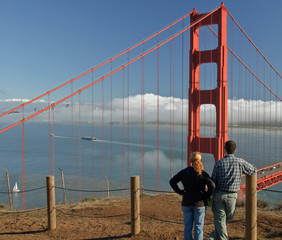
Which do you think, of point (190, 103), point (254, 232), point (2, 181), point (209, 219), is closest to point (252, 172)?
point (254, 232)

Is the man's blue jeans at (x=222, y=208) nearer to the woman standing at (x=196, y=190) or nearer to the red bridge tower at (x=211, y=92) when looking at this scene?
the woman standing at (x=196, y=190)

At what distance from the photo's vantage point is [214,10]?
1278 cm

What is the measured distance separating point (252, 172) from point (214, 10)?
465 inches

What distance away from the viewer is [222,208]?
3.01 meters

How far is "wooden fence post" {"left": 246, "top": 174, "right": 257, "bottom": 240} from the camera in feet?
10.5

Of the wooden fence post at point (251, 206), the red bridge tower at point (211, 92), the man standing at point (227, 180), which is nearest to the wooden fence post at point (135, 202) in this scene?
the man standing at point (227, 180)

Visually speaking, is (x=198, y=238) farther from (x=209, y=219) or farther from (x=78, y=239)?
(x=209, y=219)

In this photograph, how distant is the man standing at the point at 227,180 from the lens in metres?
2.93

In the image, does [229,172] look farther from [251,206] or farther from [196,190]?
[251,206]

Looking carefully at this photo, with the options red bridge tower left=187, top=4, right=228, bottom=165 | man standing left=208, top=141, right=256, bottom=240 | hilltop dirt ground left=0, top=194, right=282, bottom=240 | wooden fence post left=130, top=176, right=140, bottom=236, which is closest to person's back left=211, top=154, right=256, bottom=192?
man standing left=208, top=141, right=256, bottom=240

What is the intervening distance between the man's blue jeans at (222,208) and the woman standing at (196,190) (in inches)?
5.3

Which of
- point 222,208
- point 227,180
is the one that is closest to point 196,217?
point 222,208

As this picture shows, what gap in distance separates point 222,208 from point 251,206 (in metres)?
0.54

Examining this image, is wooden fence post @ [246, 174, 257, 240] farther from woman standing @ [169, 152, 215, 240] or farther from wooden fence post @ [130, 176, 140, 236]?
wooden fence post @ [130, 176, 140, 236]
